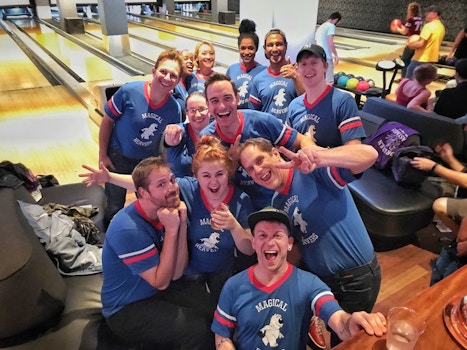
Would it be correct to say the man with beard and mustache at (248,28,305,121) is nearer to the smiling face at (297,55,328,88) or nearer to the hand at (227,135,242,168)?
the smiling face at (297,55,328,88)

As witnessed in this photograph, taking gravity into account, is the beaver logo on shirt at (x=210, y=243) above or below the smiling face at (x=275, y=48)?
below

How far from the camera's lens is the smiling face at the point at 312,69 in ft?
6.01

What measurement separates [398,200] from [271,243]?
178 cm

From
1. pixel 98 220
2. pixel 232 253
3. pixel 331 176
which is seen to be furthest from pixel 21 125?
pixel 331 176

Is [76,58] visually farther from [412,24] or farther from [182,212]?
[182,212]

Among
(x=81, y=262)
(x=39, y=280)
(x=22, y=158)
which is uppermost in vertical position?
(x=39, y=280)

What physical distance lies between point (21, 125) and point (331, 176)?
4.67 meters

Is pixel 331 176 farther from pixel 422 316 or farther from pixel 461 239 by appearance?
pixel 461 239

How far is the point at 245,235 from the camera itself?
1489 millimetres

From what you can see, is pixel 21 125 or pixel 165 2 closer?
pixel 21 125

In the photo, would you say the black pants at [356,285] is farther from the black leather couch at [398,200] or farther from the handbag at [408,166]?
the handbag at [408,166]

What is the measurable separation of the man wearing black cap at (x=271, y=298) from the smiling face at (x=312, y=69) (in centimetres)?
88

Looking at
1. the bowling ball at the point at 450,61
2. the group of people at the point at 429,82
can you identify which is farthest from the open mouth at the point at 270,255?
the bowling ball at the point at 450,61

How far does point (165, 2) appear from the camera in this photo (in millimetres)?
16922
